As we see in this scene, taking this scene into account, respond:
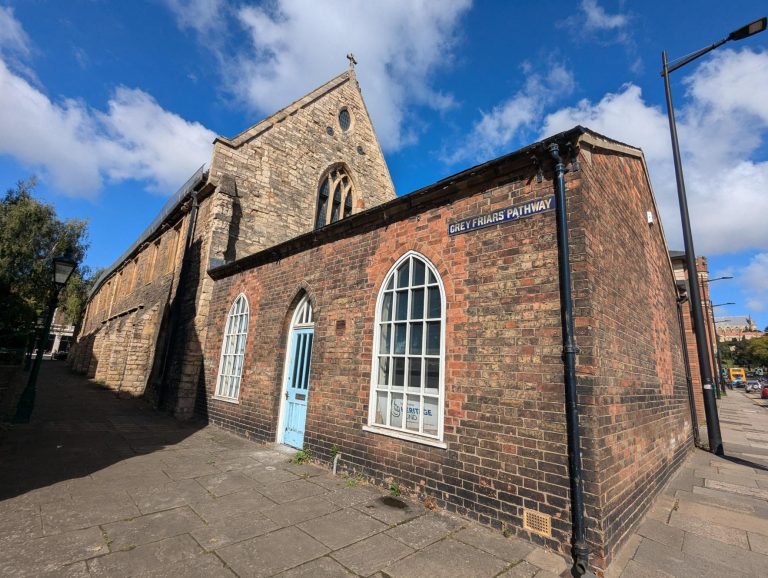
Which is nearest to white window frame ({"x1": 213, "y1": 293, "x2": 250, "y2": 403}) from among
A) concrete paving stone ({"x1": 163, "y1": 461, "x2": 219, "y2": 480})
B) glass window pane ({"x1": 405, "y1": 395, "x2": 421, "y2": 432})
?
concrete paving stone ({"x1": 163, "y1": 461, "x2": 219, "y2": 480})

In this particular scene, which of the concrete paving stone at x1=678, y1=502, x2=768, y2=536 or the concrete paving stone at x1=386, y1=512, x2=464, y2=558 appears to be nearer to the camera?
the concrete paving stone at x1=386, y1=512, x2=464, y2=558

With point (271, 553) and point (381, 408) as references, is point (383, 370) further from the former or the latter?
point (271, 553)

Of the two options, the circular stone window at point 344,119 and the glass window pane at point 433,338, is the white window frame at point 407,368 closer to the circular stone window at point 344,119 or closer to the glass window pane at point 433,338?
the glass window pane at point 433,338

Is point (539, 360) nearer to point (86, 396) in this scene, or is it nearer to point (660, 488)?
point (660, 488)

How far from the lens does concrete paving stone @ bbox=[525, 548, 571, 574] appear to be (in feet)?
11.1

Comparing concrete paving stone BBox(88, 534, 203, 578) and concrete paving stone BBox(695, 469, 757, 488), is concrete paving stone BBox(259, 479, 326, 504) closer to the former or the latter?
concrete paving stone BBox(88, 534, 203, 578)

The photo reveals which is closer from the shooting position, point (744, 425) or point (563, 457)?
point (563, 457)

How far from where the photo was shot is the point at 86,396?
13.5 m

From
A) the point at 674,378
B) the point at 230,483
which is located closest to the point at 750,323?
the point at 674,378

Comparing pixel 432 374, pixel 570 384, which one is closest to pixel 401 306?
pixel 432 374

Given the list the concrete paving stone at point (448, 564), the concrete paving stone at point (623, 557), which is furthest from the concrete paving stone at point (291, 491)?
the concrete paving stone at point (623, 557)

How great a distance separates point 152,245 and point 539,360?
20783 mm

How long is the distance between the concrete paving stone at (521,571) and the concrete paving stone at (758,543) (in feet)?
8.94

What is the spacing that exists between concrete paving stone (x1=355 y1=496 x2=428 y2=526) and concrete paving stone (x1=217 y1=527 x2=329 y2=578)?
3.08 ft
